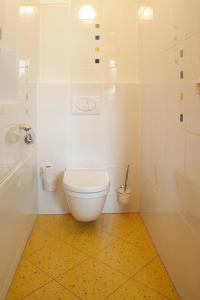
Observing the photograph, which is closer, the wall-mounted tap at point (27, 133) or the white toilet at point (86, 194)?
the wall-mounted tap at point (27, 133)

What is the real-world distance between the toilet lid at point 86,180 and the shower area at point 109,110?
22cm

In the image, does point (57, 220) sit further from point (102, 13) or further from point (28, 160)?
point (102, 13)

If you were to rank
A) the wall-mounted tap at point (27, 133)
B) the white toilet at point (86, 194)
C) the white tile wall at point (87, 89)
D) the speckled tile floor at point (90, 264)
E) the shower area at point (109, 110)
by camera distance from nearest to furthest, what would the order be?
the shower area at point (109, 110) → the speckled tile floor at point (90, 264) → the wall-mounted tap at point (27, 133) → the white toilet at point (86, 194) → the white tile wall at point (87, 89)

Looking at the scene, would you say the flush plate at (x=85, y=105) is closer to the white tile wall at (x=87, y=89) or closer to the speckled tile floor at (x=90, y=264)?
the white tile wall at (x=87, y=89)

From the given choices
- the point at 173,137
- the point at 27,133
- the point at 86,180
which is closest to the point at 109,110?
the point at 86,180

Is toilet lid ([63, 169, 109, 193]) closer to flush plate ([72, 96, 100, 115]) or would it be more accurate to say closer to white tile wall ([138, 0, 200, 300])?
white tile wall ([138, 0, 200, 300])

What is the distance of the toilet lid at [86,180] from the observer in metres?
1.95

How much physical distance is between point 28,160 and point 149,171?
100 centimetres

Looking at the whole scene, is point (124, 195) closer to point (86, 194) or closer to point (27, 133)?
point (86, 194)

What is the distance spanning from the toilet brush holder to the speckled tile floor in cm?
21

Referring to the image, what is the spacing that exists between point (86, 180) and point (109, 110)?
74 cm

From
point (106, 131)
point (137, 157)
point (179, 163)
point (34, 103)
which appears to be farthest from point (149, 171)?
point (34, 103)

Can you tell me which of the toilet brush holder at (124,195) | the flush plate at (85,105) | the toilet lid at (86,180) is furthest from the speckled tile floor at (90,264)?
the flush plate at (85,105)

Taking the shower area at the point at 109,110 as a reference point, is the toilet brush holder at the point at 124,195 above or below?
below
